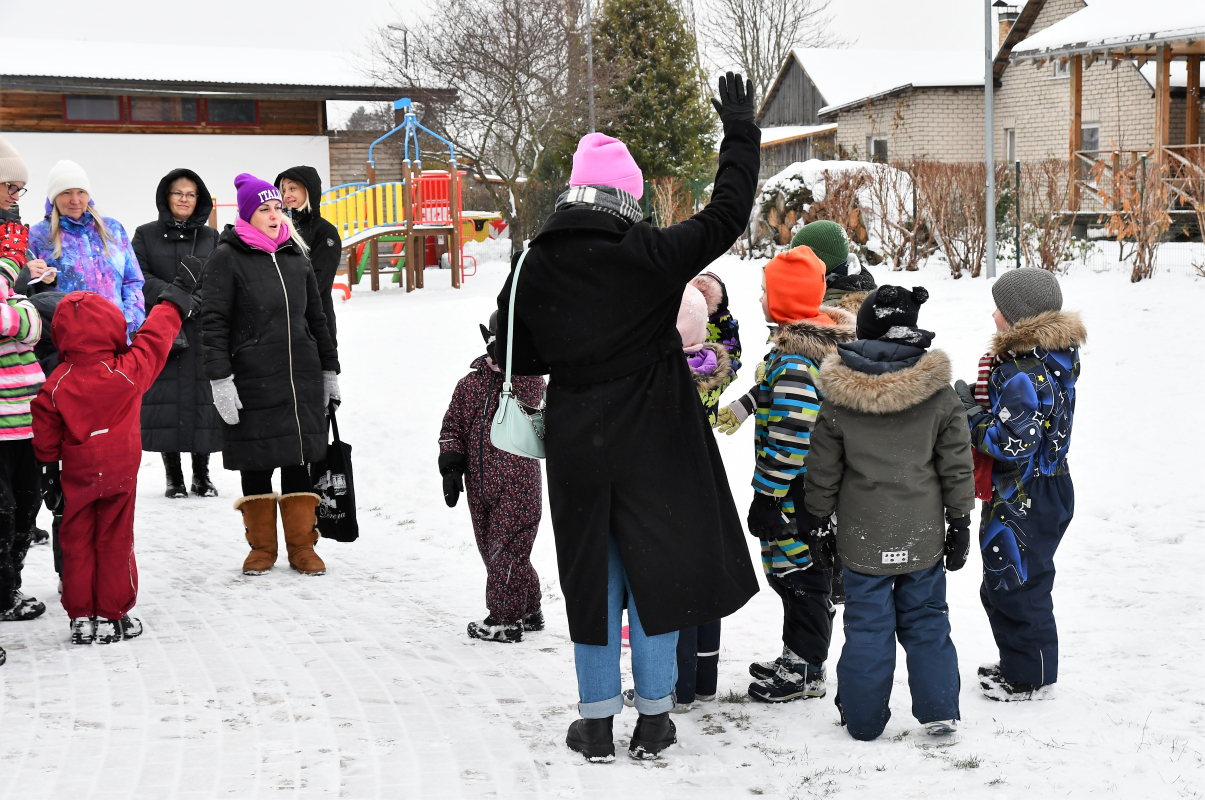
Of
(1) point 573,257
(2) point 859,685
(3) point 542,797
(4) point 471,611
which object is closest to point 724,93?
(1) point 573,257

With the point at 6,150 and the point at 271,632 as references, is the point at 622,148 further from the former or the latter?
the point at 6,150

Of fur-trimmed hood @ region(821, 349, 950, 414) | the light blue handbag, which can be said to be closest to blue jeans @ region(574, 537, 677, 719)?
the light blue handbag

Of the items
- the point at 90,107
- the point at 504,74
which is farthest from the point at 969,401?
the point at 90,107

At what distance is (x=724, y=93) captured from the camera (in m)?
3.32

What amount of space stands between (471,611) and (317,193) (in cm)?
304

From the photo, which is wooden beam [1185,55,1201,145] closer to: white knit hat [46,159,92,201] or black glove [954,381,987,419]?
black glove [954,381,987,419]

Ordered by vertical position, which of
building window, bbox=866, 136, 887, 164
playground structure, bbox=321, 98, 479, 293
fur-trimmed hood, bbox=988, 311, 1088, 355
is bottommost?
fur-trimmed hood, bbox=988, 311, 1088, 355

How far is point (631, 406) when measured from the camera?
11.0ft


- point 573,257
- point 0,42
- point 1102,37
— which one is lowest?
point 573,257

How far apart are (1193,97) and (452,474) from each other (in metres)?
20.5

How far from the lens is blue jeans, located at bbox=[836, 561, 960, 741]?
3551 mm

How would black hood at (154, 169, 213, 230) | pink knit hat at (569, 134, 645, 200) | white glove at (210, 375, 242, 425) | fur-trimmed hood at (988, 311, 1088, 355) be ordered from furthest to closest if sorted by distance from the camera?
black hood at (154, 169, 213, 230) → white glove at (210, 375, 242, 425) → fur-trimmed hood at (988, 311, 1088, 355) → pink knit hat at (569, 134, 645, 200)

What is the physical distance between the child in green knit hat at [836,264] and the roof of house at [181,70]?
883 inches

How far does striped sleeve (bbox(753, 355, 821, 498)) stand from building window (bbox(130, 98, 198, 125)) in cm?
2466
